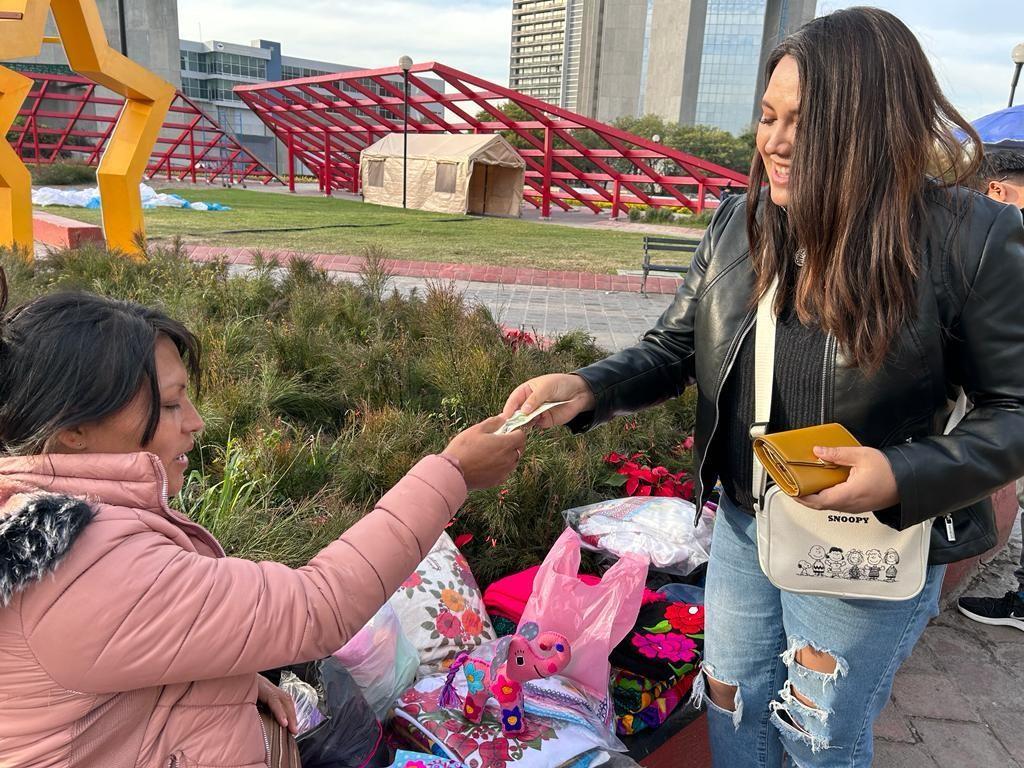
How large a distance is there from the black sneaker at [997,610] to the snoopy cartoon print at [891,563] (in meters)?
2.61

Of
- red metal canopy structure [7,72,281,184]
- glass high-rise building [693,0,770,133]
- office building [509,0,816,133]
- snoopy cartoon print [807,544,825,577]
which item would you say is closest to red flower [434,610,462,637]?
snoopy cartoon print [807,544,825,577]

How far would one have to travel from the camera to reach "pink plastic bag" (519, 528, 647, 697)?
7.38 ft

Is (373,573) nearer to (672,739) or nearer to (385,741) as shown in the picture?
(385,741)

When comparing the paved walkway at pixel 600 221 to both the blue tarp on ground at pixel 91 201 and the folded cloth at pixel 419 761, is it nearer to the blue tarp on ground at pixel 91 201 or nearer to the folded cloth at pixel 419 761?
the blue tarp on ground at pixel 91 201

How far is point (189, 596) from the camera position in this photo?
44.4 inches

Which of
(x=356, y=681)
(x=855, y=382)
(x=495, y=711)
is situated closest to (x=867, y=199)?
(x=855, y=382)

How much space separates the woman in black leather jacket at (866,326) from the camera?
4.64 ft

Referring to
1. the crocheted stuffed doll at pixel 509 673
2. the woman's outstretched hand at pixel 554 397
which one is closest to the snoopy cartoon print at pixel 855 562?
the woman's outstretched hand at pixel 554 397

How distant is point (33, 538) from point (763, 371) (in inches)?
54.0

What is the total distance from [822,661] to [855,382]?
64 centimetres

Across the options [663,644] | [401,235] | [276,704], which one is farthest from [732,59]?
[276,704]

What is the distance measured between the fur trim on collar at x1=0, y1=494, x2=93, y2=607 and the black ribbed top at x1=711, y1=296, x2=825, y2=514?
4.32 ft

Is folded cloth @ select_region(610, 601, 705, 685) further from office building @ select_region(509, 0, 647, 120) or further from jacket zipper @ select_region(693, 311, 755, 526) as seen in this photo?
office building @ select_region(509, 0, 647, 120)

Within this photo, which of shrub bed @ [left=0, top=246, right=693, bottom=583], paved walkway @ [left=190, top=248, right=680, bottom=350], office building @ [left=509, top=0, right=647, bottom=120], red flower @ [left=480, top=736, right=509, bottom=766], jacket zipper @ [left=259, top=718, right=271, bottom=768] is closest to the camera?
jacket zipper @ [left=259, top=718, right=271, bottom=768]
